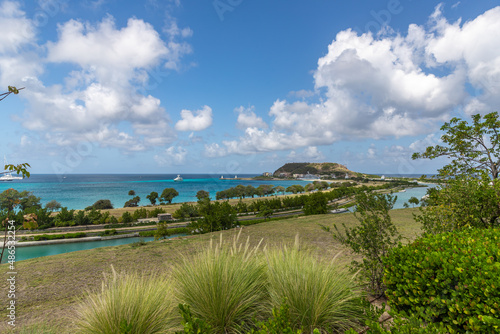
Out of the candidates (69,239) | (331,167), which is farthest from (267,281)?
(331,167)

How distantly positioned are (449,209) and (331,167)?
197 metres

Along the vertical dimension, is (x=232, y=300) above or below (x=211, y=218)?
above

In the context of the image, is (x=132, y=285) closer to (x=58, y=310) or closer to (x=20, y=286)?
(x=58, y=310)

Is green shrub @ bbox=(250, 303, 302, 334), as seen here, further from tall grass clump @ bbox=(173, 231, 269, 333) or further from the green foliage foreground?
tall grass clump @ bbox=(173, 231, 269, 333)

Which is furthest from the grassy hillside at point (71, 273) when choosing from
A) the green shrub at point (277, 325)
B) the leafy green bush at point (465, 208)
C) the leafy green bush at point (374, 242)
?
the green shrub at point (277, 325)

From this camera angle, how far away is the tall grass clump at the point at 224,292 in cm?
→ 256

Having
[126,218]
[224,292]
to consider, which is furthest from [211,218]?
[126,218]

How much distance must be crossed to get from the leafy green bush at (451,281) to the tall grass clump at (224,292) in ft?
4.97

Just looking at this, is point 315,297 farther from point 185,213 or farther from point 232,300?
point 185,213

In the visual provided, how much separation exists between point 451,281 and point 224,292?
2368 millimetres

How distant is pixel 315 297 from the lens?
2564mm

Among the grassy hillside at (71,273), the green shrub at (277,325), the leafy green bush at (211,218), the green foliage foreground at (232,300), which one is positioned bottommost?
the leafy green bush at (211,218)

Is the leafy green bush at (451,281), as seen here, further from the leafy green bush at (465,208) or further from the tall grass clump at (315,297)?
the leafy green bush at (465,208)

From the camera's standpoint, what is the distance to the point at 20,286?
5.22 meters
